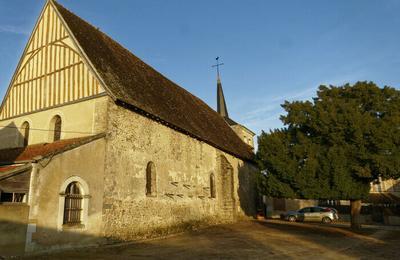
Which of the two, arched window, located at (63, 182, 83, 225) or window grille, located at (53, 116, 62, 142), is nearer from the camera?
arched window, located at (63, 182, 83, 225)

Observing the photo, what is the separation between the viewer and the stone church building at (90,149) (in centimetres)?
1005

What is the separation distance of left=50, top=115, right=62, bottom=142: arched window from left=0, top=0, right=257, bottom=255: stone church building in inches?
1.7

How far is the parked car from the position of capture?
24.4 meters

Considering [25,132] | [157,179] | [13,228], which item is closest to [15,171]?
[13,228]

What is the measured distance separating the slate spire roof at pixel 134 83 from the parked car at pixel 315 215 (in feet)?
26.0

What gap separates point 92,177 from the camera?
1157cm

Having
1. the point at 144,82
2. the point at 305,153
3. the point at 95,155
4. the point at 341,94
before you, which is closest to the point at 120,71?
the point at 144,82

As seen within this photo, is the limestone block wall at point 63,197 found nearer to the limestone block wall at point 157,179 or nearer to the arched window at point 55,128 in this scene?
the limestone block wall at point 157,179

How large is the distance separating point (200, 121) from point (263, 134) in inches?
173

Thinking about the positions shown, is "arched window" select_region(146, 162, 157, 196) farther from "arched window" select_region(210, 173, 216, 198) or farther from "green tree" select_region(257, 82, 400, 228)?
"green tree" select_region(257, 82, 400, 228)

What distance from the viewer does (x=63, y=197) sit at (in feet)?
34.9

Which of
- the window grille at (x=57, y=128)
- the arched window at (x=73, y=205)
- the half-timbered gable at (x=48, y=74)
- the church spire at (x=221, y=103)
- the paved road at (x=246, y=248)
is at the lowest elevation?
the paved road at (x=246, y=248)

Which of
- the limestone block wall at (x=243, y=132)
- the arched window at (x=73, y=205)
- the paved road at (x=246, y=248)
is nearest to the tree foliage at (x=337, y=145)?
the paved road at (x=246, y=248)

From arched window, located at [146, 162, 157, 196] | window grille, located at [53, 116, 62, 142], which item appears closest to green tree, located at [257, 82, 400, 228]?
arched window, located at [146, 162, 157, 196]
